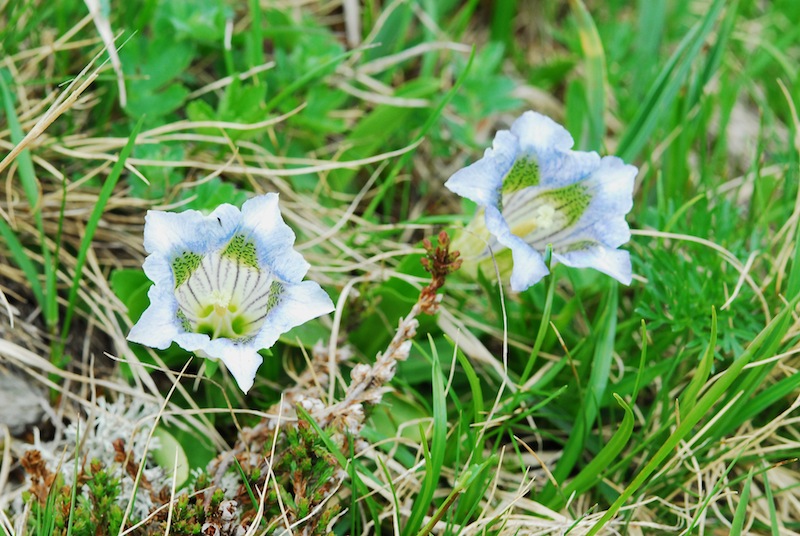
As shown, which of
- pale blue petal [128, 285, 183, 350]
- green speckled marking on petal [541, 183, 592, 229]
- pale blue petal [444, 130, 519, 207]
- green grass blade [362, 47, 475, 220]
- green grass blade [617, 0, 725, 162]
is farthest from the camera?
green grass blade [617, 0, 725, 162]

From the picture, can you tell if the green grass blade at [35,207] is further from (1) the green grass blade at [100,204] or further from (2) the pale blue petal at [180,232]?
(2) the pale blue petal at [180,232]

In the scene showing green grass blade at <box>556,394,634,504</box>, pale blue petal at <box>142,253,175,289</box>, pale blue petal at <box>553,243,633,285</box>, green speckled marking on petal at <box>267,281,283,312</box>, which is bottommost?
green grass blade at <box>556,394,634,504</box>

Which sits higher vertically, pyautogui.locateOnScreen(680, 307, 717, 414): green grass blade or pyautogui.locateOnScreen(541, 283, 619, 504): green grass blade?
pyautogui.locateOnScreen(680, 307, 717, 414): green grass blade

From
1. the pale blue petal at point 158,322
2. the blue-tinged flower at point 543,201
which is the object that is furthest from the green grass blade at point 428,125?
the pale blue petal at point 158,322

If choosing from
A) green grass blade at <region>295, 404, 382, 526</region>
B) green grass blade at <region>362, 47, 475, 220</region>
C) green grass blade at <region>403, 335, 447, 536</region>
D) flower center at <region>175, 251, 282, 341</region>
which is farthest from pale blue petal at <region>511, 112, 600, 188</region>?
green grass blade at <region>295, 404, 382, 526</region>

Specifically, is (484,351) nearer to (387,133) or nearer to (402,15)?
(387,133)

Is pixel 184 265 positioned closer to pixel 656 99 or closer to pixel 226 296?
pixel 226 296

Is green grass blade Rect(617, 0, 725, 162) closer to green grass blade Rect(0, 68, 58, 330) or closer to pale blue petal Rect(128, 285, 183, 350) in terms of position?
pale blue petal Rect(128, 285, 183, 350)
